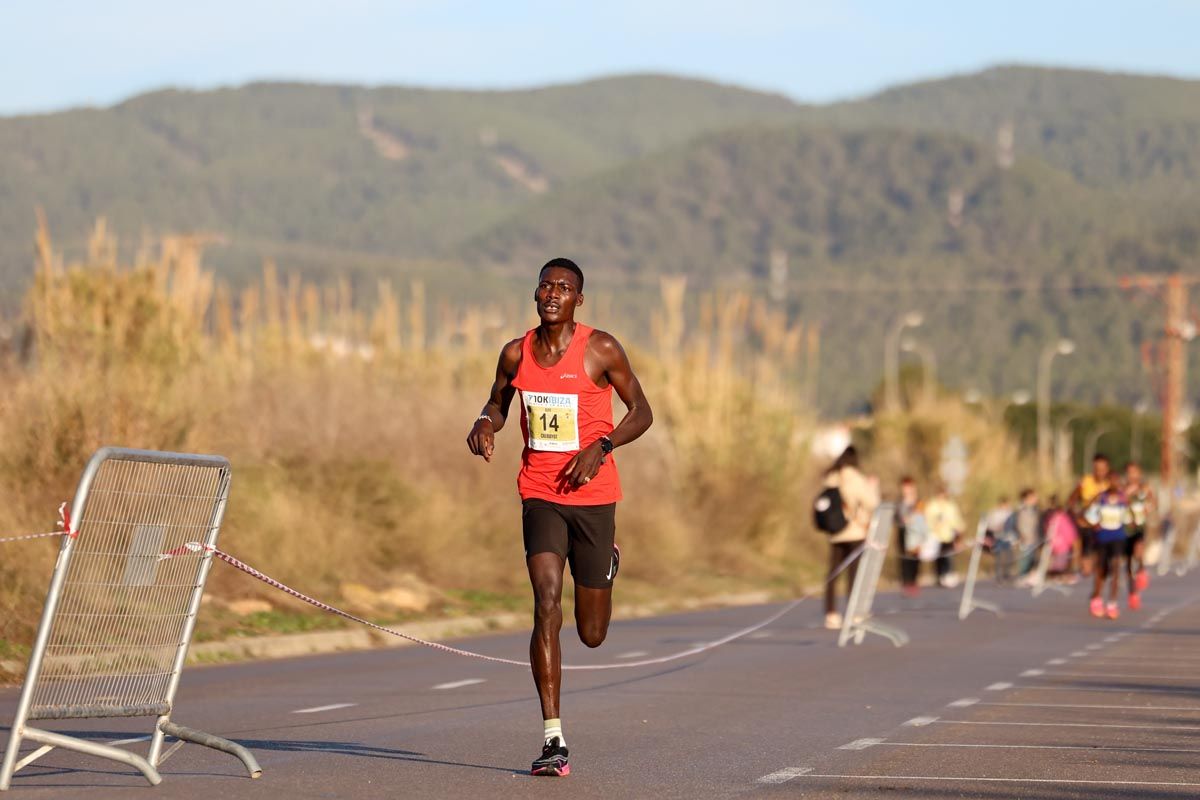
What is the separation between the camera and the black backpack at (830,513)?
2197 cm

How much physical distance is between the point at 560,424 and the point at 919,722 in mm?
3950

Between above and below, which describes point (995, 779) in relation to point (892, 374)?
below

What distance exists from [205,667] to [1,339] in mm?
6349

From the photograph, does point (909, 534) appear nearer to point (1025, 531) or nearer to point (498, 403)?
point (1025, 531)

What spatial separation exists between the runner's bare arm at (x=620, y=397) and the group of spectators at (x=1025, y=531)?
11.3m

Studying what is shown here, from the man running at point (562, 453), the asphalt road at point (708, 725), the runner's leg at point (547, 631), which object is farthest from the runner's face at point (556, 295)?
the asphalt road at point (708, 725)

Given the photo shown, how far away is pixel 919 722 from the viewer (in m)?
13.3

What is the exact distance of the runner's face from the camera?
33.8ft

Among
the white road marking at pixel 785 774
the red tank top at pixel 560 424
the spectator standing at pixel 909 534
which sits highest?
the red tank top at pixel 560 424

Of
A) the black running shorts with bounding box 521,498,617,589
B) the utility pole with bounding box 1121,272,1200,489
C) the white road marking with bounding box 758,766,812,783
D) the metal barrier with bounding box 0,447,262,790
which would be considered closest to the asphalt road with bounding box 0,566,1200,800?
the white road marking with bounding box 758,766,812,783

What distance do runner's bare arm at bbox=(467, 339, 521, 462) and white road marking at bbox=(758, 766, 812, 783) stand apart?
6.14ft

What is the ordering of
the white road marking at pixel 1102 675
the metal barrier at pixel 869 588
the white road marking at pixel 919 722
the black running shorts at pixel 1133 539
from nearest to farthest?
the white road marking at pixel 919 722, the white road marking at pixel 1102 675, the metal barrier at pixel 869 588, the black running shorts at pixel 1133 539

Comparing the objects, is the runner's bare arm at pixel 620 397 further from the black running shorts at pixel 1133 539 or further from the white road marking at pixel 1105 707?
the black running shorts at pixel 1133 539

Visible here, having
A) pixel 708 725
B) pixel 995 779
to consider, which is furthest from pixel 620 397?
pixel 708 725
